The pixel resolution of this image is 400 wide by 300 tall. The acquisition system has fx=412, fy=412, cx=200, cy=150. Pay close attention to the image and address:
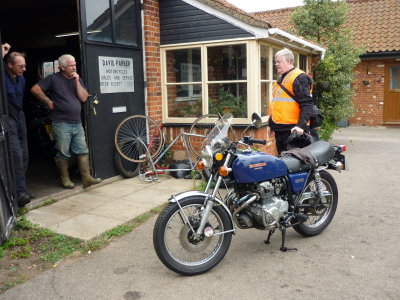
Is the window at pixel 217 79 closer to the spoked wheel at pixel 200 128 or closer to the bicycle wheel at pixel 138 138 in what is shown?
the spoked wheel at pixel 200 128

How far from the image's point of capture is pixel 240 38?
6.95 metres

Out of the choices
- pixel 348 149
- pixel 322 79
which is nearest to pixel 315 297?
pixel 348 149

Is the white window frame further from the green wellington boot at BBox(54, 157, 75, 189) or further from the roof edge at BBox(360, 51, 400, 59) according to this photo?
the roof edge at BBox(360, 51, 400, 59)

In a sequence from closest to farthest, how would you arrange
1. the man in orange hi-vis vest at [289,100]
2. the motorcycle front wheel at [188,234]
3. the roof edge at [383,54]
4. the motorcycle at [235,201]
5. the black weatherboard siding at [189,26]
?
the motorcycle front wheel at [188,234], the motorcycle at [235,201], the man in orange hi-vis vest at [289,100], the black weatherboard siding at [189,26], the roof edge at [383,54]

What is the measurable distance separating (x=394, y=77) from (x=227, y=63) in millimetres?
10695

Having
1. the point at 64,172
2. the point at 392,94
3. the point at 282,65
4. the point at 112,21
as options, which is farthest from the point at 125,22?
the point at 392,94

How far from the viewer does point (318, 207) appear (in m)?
4.21

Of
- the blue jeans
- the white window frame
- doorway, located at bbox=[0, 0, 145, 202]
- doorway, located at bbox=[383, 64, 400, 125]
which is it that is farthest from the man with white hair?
doorway, located at bbox=[383, 64, 400, 125]

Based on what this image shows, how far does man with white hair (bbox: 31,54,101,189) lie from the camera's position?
223 inches

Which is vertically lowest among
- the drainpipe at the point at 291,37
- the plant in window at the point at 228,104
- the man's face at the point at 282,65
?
the plant in window at the point at 228,104

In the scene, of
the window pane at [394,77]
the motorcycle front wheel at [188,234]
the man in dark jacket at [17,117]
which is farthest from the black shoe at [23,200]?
the window pane at [394,77]

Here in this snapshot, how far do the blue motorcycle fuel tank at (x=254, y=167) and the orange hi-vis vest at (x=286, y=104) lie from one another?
0.95m

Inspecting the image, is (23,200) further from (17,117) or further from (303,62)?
(303,62)

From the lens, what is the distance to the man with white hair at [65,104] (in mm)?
5676
